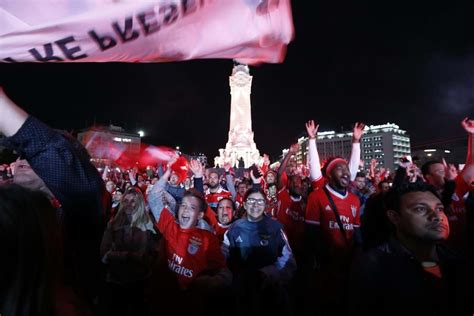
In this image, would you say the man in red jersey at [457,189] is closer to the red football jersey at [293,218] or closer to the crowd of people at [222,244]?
the crowd of people at [222,244]

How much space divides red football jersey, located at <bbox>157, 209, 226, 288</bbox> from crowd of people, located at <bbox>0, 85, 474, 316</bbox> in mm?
11

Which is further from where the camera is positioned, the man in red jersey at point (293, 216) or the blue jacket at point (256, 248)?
the man in red jersey at point (293, 216)

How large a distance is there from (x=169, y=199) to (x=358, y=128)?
13.1 feet

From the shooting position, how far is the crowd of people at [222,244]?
1.21 m

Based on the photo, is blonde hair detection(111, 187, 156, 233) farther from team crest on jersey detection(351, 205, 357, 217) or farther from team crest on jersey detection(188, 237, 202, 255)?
team crest on jersey detection(351, 205, 357, 217)

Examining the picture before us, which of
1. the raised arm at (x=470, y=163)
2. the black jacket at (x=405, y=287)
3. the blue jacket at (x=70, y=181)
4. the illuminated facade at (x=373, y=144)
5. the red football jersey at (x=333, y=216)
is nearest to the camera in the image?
the blue jacket at (x=70, y=181)

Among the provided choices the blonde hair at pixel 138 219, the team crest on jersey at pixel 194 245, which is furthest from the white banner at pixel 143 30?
the team crest on jersey at pixel 194 245

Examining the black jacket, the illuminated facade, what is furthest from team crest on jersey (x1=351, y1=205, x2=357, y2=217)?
the illuminated facade

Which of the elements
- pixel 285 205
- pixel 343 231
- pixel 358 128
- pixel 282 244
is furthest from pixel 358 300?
pixel 358 128

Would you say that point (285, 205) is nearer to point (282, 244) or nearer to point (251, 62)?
point (282, 244)

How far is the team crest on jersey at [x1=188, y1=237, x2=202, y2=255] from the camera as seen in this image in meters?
3.71

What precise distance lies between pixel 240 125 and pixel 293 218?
48333mm

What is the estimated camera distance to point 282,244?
421 cm

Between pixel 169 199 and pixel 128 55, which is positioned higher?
pixel 128 55
